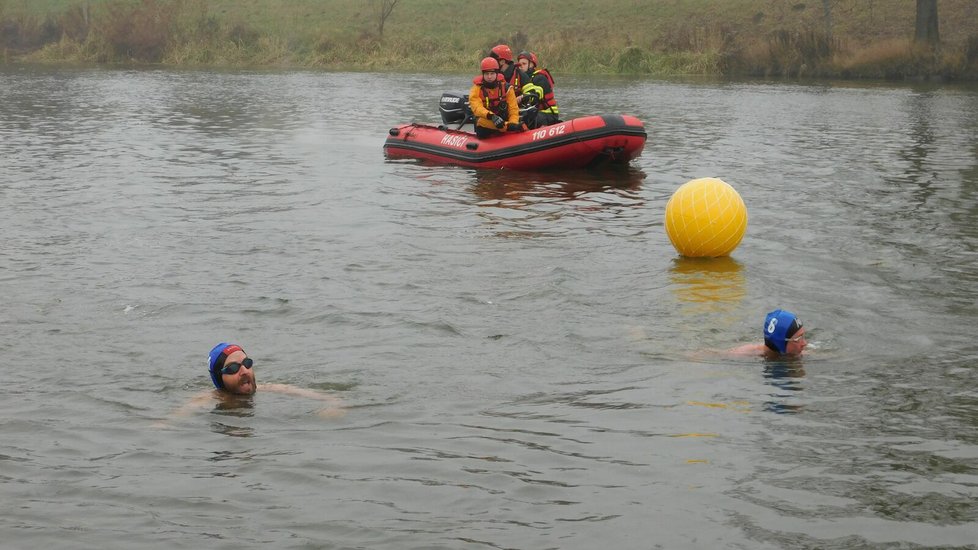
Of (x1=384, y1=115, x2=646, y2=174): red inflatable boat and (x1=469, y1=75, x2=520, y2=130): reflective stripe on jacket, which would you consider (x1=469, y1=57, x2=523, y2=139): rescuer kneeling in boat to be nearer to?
(x1=469, y1=75, x2=520, y2=130): reflective stripe on jacket

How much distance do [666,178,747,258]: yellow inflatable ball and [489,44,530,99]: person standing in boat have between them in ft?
20.3

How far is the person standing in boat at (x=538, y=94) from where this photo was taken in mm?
17219

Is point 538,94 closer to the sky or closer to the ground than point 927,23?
closer to the ground

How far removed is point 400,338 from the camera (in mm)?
8859

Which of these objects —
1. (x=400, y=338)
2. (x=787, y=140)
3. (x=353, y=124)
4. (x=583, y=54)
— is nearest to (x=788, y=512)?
(x=400, y=338)

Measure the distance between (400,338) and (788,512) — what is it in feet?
12.6

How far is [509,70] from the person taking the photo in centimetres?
1745

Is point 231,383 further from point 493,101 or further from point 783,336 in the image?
point 493,101

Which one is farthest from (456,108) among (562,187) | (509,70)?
(562,187)

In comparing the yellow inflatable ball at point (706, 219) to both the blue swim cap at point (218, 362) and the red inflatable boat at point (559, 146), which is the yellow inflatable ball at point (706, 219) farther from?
the blue swim cap at point (218, 362)

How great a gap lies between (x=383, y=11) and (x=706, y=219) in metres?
43.8

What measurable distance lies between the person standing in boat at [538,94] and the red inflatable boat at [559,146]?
55 cm

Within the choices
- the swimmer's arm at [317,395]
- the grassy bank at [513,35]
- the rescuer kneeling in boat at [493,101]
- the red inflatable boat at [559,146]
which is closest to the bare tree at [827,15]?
the grassy bank at [513,35]

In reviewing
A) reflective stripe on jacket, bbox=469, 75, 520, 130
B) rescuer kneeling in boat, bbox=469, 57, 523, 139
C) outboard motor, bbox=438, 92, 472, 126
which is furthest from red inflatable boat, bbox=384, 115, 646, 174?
outboard motor, bbox=438, 92, 472, 126
